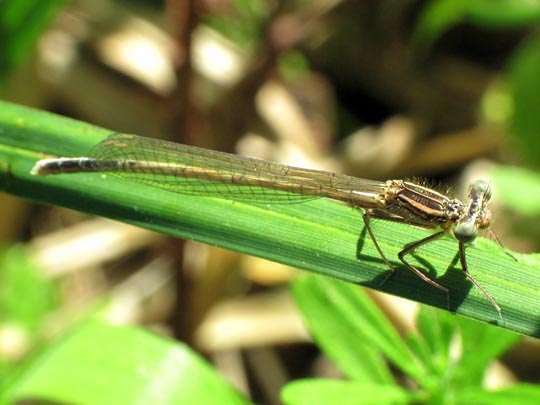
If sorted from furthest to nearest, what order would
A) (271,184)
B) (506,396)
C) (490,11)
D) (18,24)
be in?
(490,11) < (18,24) < (271,184) < (506,396)

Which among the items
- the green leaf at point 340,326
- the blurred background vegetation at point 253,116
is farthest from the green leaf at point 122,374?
the blurred background vegetation at point 253,116

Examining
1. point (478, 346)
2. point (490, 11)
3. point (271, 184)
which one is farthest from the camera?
point (490, 11)

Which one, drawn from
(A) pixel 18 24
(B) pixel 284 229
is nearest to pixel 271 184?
(B) pixel 284 229

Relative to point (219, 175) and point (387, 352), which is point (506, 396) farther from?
point (219, 175)

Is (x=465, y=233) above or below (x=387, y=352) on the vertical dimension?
above

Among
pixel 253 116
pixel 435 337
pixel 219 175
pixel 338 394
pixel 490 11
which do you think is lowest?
pixel 338 394

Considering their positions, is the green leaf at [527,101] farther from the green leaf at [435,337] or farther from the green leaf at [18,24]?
the green leaf at [18,24]

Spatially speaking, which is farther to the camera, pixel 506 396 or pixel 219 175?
pixel 219 175
